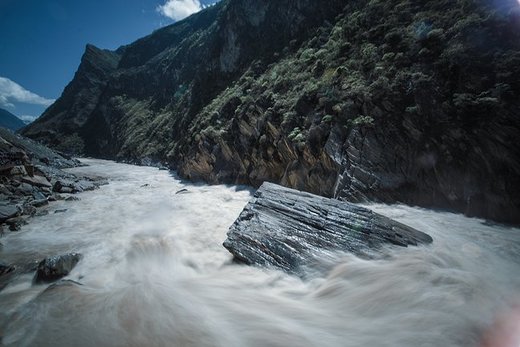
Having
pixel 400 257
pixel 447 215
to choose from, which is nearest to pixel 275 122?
pixel 447 215

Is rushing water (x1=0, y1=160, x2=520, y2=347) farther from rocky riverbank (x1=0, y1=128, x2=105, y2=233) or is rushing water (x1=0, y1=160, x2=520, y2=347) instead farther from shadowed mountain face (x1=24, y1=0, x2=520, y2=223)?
rocky riverbank (x1=0, y1=128, x2=105, y2=233)

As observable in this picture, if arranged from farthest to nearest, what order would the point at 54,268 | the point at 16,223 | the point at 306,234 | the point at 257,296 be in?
the point at 16,223, the point at 306,234, the point at 54,268, the point at 257,296

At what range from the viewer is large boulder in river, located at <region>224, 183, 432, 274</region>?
19.5 feet

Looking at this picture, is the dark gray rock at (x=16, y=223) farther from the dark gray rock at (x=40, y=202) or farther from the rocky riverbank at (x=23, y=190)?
the dark gray rock at (x=40, y=202)

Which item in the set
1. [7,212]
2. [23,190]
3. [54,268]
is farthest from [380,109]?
[23,190]

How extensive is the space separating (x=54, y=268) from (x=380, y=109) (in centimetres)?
1198

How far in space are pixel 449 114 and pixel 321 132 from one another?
4.82 metres

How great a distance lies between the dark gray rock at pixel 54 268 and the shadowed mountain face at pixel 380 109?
889 centimetres

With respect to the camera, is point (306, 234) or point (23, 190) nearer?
point (306, 234)

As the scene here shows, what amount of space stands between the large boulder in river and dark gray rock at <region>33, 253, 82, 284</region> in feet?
12.1

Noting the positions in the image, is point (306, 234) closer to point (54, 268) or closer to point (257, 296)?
point (257, 296)

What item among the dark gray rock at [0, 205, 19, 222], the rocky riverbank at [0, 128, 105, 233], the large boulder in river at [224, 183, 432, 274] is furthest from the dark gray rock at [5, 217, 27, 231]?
the large boulder in river at [224, 183, 432, 274]

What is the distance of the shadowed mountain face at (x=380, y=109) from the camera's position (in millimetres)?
8453

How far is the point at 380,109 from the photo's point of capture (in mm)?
10766
